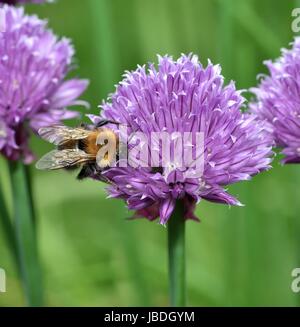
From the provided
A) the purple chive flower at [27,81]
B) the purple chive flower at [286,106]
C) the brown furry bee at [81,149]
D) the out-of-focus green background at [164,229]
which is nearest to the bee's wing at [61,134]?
the brown furry bee at [81,149]

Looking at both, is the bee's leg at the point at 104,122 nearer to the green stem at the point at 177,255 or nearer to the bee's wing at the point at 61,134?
the bee's wing at the point at 61,134

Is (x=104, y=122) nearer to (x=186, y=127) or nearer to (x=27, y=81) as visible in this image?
(x=186, y=127)

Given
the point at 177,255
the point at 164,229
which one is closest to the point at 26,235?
the point at 177,255

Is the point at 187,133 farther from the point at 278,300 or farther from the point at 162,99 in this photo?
the point at 278,300

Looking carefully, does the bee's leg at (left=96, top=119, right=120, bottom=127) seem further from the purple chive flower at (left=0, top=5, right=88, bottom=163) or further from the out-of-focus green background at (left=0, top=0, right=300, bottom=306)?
the out-of-focus green background at (left=0, top=0, right=300, bottom=306)
